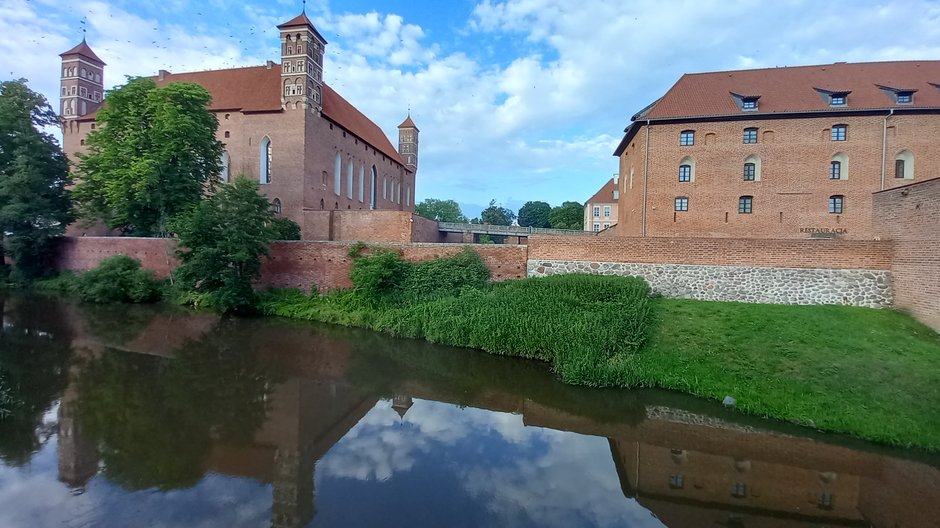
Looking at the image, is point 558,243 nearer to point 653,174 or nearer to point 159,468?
point 653,174

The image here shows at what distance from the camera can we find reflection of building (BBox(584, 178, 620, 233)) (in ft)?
183

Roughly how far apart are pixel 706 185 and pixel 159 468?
74.6 feet

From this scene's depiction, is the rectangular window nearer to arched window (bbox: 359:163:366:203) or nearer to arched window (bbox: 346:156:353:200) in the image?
arched window (bbox: 346:156:353:200)

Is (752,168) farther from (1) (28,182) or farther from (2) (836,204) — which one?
(1) (28,182)

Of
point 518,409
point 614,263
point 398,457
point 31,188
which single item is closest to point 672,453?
point 518,409

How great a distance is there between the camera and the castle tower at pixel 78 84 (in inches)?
1246

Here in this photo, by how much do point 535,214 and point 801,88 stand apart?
60462 mm

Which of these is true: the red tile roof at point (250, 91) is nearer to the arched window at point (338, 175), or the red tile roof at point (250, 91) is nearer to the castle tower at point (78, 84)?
the arched window at point (338, 175)

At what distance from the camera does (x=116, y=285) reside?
1994 cm

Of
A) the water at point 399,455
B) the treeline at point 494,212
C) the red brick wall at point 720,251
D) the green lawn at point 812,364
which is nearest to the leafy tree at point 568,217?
the treeline at point 494,212

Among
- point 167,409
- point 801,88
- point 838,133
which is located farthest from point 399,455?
point 801,88

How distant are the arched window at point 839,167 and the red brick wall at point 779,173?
9cm

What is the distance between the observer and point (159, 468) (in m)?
5.72

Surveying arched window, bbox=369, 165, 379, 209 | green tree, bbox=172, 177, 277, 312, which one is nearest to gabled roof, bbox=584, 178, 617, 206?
arched window, bbox=369, 165, 379, 209
